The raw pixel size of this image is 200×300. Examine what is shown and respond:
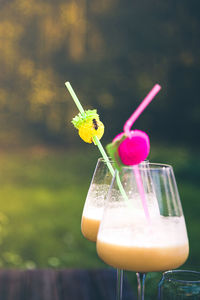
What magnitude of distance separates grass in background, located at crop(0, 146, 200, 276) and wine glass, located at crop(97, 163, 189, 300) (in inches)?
99.9

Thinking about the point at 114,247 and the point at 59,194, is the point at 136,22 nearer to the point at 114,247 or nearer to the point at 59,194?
the point at 59,194

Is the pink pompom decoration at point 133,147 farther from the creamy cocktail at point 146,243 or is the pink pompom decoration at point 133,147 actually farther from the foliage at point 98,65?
the foliage at point 98,65

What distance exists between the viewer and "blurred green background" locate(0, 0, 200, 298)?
402cm

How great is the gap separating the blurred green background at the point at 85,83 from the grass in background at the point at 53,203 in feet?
0.04

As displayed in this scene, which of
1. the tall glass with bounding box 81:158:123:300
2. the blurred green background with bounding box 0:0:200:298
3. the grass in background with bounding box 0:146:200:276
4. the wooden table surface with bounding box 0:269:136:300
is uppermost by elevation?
the blurred green background with bounding box 0:0:200:298

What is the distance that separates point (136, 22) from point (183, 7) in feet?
1.49

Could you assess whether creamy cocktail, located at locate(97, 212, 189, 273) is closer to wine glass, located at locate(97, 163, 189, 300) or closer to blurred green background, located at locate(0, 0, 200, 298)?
wine glass, located at locate(97, 163, 189, 300)

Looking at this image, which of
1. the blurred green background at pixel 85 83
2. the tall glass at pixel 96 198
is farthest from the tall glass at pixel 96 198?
the blurred green background at pixel 85 83

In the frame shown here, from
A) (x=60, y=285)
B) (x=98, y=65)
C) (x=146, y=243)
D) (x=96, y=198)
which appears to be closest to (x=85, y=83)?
(x=98, y=65)

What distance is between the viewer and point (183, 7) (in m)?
4.10

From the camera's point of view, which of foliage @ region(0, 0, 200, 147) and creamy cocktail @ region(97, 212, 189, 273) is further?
foliage @ region(0, 0, 200, 147)

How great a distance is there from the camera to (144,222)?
63 centimetres

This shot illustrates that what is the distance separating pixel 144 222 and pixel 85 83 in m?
3.67

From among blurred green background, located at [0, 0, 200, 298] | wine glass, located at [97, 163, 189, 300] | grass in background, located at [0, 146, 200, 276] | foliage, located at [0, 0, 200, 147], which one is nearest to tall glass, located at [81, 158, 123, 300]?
wine glass, located at [97, 163, 189, 300]
